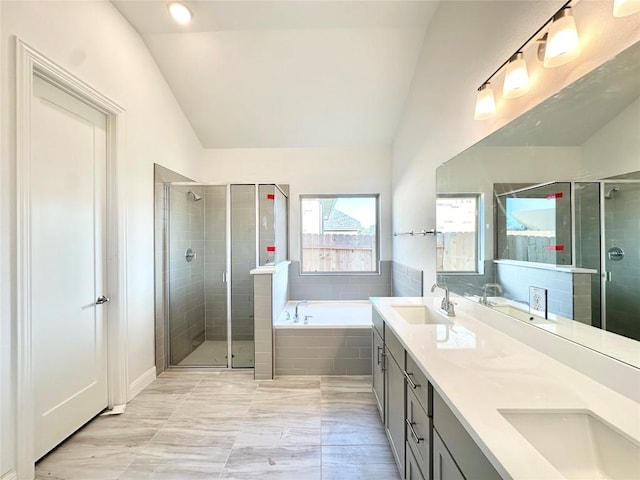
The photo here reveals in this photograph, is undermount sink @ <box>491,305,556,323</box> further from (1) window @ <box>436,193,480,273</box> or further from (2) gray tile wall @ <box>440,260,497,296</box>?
(1) window @ <box>436,193,480,273</box>

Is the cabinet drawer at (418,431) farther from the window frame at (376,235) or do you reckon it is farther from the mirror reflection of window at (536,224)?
the window frame at (376,235)

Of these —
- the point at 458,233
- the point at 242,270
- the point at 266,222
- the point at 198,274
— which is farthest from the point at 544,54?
the point at 198,274

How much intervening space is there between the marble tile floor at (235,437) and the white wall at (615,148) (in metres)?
1.83

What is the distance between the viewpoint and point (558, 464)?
79cm

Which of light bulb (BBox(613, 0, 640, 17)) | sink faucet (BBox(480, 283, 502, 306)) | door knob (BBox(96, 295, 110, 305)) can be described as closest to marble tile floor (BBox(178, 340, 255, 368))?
door knob (BBox(96, 295, 110, 305))

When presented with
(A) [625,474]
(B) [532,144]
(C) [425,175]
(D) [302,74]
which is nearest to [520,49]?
(B) [532,144]

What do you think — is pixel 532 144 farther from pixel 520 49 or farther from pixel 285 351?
pixel 285 351

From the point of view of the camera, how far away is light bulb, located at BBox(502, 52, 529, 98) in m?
1.29

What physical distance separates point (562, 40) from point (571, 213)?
0.65m

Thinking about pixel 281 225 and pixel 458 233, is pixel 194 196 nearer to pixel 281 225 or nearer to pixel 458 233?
pixel 281 225

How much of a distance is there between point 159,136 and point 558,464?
3603 millimetres

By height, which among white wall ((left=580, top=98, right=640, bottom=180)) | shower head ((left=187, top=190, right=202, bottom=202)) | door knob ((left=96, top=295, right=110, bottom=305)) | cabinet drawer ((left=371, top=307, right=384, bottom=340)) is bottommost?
cabinet drawer ((left=371, top=307, right=384, bottom=340))

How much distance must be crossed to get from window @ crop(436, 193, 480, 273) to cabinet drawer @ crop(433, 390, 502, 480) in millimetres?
1028

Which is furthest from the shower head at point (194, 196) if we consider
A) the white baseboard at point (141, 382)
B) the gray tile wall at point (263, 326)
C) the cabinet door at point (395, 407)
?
the cabinet door at point (395, 407)
